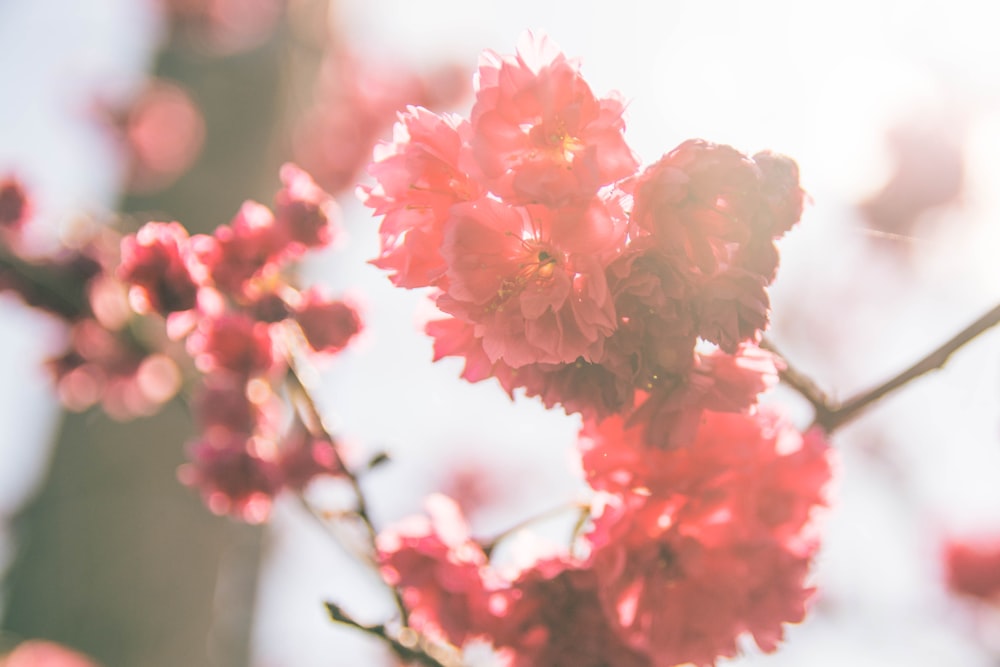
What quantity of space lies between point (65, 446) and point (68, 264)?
56.1 inches

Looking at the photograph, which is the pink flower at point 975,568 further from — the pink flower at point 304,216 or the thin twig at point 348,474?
the pink flower at point 304,216

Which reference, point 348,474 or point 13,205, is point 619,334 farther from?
point 13,205

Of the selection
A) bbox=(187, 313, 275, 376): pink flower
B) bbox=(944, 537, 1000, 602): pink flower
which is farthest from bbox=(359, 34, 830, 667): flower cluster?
bbox=(944, 537, 1000, 602): pink flower

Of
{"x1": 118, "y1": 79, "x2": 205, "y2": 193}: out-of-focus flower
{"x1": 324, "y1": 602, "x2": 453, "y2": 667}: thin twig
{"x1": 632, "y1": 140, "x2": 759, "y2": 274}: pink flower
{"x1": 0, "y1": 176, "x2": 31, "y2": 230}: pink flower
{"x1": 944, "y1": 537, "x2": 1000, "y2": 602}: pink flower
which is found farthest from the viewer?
{"x1": 118, "y1": 79, "x2": 205, "y2": 193}: out-of-focus flower

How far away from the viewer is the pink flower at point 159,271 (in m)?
1.13

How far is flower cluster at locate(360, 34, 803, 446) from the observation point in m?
0.70

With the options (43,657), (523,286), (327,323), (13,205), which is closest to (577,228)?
(523,286)

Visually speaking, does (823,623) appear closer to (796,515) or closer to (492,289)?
→ (796,515)

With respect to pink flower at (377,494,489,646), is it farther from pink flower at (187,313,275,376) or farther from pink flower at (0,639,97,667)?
pink flower at (0,639,97,667)

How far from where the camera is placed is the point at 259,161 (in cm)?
321

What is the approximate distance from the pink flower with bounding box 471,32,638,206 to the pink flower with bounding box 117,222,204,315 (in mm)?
637

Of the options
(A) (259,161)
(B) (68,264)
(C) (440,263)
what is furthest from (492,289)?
(A) (259,161)

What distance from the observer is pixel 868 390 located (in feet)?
3.11

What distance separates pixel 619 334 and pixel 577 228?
0.39ft
